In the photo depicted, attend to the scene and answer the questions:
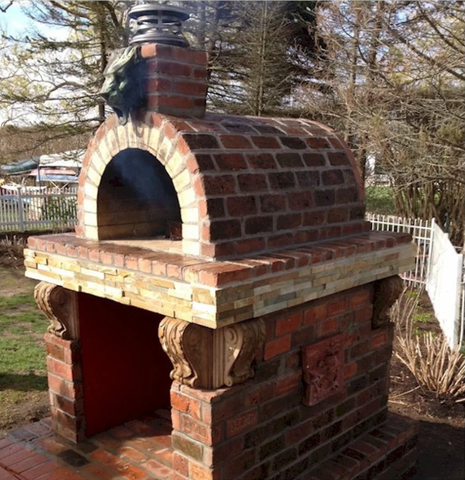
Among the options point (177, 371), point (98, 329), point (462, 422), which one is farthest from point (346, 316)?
point (462, 422)

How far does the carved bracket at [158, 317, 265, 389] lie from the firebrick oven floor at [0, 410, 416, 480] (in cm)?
70

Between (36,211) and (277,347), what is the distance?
13140 millimetres

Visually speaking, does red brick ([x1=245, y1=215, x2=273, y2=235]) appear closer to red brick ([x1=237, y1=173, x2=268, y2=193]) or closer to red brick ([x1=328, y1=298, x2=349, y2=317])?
red brick ([x1=237, y1=173, x2=268, y2=193])

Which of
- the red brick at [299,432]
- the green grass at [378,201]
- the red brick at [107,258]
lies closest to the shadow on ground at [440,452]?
the red brick at [299,432]

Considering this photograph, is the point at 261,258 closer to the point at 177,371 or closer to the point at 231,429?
the point at 177,371

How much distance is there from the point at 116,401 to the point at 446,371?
3.09 metres

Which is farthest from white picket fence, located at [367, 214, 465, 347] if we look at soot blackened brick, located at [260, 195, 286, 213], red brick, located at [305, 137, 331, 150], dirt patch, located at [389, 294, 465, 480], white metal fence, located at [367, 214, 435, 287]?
soot blackened brick, located at [260, 195, 286, 213]

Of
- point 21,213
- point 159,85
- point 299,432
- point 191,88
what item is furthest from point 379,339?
point 21,213

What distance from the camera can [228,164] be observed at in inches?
88.2

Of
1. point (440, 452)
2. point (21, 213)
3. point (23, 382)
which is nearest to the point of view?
point (440, 452)

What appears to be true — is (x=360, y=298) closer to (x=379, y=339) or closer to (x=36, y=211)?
(x=379, y=339)

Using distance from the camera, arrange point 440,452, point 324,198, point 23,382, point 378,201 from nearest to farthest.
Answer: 1. point 324,198
2. point 440,452
3. point 23,382
4. point 378,201

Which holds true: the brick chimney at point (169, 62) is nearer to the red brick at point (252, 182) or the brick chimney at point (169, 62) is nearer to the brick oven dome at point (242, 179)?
the brick oven dome at point (242, 179)

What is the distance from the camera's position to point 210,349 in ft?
6.99
